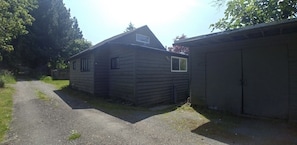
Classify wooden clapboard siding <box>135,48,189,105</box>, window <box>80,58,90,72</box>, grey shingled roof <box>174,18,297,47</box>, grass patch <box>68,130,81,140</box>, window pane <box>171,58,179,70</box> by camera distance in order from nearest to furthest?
grass patch <box>68,130,81,140</box>
grey shingled roof <box>174,18,297,47</box>
wooden clapboard siding <box>135,48,189,105</box>
window pane <box>171,58,179,70</box>
window <box>80,58,90,72</box>

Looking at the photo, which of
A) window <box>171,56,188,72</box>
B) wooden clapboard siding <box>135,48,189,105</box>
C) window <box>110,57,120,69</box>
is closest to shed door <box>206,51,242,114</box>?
wooden clapboard siding <box>135,48,189,105</box>

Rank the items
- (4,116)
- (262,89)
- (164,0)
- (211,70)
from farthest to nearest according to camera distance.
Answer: (164,0) < (211,70) < (4,116) < (262,89)

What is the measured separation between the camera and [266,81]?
695 cm

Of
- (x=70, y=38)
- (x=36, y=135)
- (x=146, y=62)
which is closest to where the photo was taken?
(x=36, y=135)

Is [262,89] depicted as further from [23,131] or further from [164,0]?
[23,131]

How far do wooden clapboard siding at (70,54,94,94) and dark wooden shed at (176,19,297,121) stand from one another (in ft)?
25.0

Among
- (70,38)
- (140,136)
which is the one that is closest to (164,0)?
(140,136)

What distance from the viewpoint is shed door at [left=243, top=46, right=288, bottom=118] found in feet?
21.6

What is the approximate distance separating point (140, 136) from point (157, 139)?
1.62 feet

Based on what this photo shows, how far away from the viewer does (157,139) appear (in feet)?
17.0

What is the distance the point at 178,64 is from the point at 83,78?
7221 millimetres

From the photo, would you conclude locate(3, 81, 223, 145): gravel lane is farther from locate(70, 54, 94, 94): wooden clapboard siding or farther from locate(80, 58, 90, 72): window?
locate(80, 58, 90, 72): window

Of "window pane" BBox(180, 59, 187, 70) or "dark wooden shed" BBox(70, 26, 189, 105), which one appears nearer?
"dark wooden shed" BBox(70, 26, 189, 105)

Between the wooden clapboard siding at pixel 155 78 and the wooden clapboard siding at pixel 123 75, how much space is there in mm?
397
